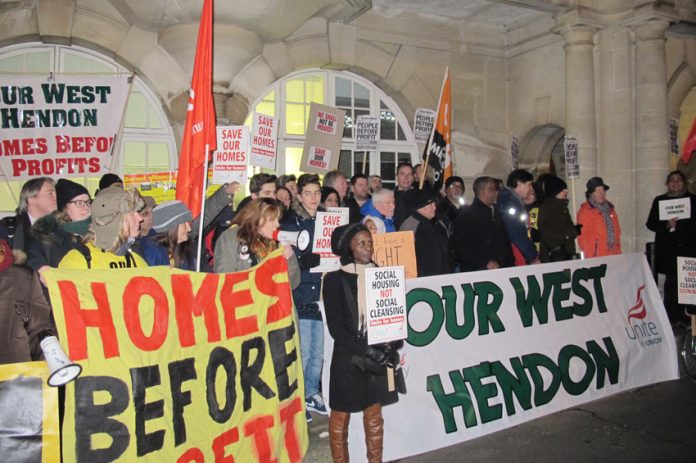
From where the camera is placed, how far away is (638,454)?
4312mm

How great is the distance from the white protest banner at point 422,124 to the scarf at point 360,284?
6704 mm

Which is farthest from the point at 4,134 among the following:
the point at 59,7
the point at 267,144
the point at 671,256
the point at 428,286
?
the point at 671,256

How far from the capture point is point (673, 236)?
8.26 meters

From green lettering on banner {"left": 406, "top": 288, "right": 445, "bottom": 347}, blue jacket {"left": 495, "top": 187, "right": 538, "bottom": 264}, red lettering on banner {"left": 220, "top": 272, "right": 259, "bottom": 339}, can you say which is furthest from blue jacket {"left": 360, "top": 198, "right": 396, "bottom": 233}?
red lettering on banner {"left": 220, "top": 272, "right": 259, "bottom": 339}

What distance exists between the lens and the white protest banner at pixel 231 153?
20.0 ft

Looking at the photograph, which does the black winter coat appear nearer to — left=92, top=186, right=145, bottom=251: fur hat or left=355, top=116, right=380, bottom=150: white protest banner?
left=92, top=186, right=145, bottom=251: fur hat

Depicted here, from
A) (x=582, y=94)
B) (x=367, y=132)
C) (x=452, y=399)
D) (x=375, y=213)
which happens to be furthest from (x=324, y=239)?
(x=582, y=94)

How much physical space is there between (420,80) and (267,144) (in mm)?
5016

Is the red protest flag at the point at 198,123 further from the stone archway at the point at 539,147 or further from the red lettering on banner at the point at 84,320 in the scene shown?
the stone archway at the point at 539,147

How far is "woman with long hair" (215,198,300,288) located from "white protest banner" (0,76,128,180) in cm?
462

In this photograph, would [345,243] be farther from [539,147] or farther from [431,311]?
[539,147]

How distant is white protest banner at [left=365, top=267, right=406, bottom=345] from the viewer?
11.3ft

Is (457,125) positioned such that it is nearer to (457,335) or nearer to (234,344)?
(457,335)

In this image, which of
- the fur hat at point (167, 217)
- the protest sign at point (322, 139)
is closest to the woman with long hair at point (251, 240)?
the fur hat at point (167, 217)
